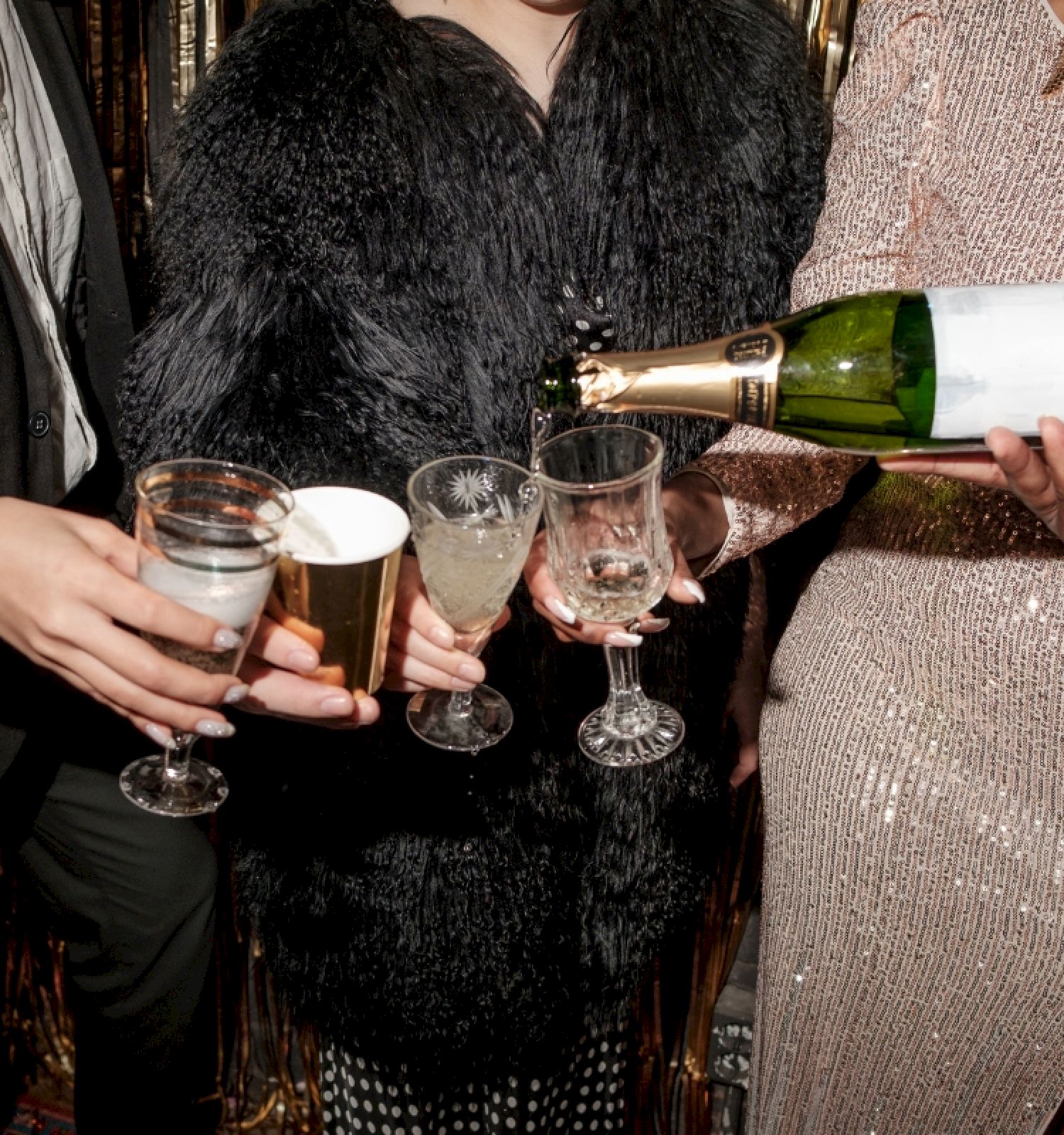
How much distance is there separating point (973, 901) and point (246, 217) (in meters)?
1.06

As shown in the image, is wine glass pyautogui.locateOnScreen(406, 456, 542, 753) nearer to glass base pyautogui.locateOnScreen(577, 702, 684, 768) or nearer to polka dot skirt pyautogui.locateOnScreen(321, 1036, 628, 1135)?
glass base pyautogui.locateOnScreen(577, 702, 684, 768)

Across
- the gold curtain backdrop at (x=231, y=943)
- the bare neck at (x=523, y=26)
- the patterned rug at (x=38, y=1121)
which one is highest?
the bare neck at (x=523, y=26)

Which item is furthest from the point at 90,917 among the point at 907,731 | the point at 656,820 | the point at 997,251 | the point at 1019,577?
the point at 997,251

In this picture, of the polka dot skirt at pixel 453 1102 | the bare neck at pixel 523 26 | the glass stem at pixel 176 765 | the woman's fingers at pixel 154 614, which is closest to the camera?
the woman's fingers at pixel 154 614

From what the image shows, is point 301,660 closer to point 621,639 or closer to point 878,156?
point 621,639

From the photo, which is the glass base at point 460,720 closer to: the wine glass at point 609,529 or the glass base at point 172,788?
the wine glass at point 609,529

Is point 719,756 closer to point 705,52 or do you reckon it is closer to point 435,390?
point 435,390

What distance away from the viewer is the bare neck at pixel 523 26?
144 cm

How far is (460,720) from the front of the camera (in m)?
1.30

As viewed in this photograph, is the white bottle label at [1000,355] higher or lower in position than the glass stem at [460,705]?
higher

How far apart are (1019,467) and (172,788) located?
2.63ft

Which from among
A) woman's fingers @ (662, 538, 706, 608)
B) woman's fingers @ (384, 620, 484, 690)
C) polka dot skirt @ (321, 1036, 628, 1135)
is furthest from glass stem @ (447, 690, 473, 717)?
polka dot skirt @ (321, 1036, 628, 1135)

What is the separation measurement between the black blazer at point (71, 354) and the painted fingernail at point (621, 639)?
2.50ft

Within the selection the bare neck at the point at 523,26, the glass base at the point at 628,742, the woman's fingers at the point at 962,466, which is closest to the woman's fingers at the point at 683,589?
the glass base at the point at 628,742
